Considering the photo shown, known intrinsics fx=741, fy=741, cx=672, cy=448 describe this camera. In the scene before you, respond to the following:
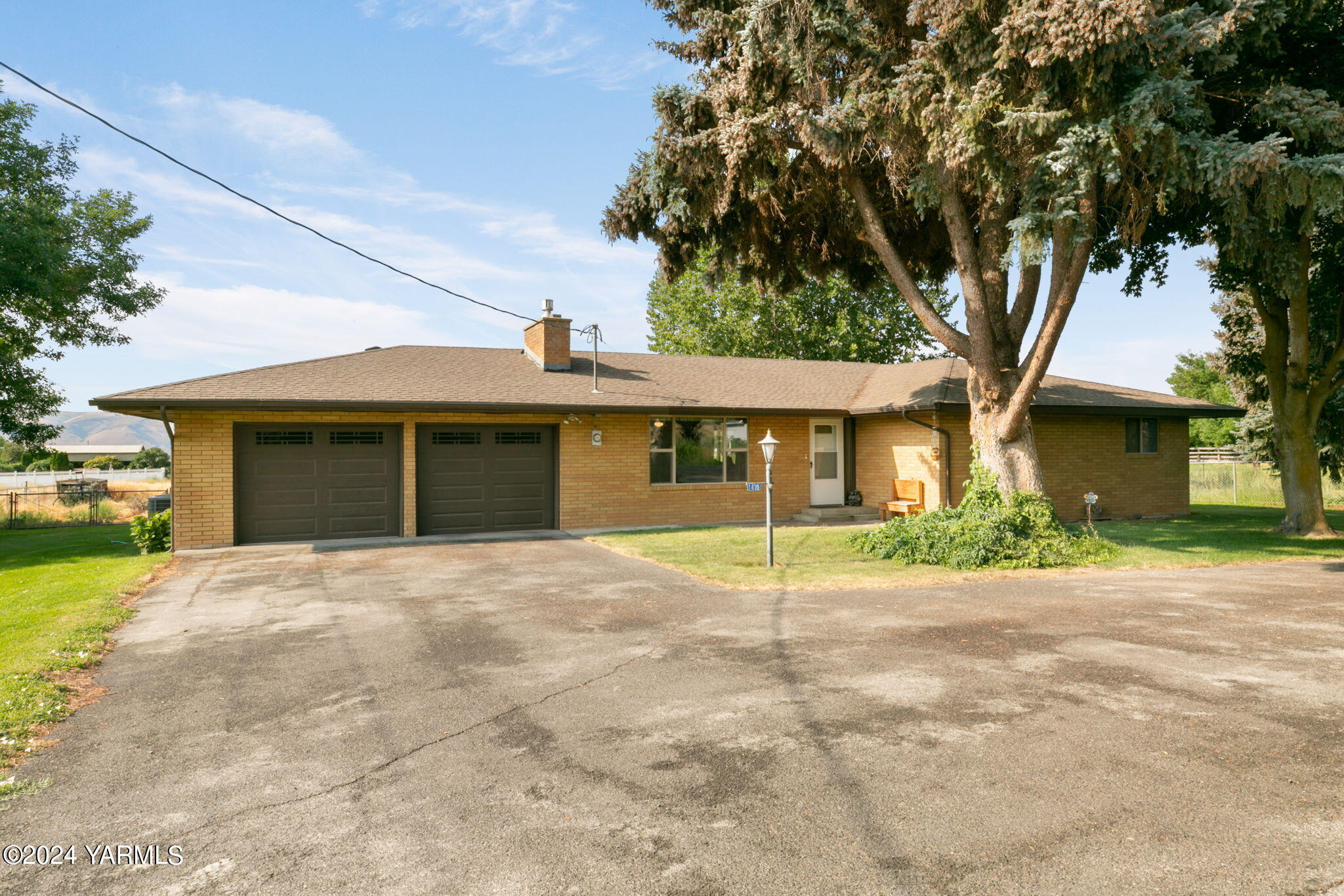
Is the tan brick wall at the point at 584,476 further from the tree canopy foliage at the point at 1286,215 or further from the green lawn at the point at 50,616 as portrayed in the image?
the tree canopy foliage at the point at 1286,215

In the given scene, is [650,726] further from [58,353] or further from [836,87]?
[58,353]

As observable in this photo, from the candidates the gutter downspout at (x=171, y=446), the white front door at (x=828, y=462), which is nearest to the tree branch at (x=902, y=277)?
the white front door at (x=828, y=462)

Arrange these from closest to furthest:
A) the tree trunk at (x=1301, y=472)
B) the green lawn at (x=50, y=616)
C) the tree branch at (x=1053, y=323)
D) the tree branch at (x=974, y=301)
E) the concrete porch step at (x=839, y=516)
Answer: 1. the green lawn at (x=50, y=616)
2. the tree branch at (x=1053, y=323)
3. the tree branch at (x=974, y=301)
4. the tree trunk at (x=1301, y=472)
5. the concrete porch step at (x=839, y=516)

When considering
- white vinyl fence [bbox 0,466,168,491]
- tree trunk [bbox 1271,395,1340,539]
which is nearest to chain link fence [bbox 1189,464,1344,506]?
tree trunk [bbox 1271,395,1340,539]

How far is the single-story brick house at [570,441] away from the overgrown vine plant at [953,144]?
3365 millimetres

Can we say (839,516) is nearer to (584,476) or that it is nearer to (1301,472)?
(584,476)

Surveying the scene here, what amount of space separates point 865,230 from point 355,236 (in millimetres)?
9619

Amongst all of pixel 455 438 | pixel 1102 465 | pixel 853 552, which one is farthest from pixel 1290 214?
pixel 455 438

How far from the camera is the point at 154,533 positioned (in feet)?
45.0

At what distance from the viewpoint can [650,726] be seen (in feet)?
15.1

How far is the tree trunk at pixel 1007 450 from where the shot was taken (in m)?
12.4

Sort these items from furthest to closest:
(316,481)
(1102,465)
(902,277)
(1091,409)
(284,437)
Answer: (1102,465) → (1091,409) → (316,481) → (284,437) → (902,277)

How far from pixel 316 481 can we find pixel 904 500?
12.4 metres

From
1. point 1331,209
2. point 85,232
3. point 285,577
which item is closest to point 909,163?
point 1331,209
